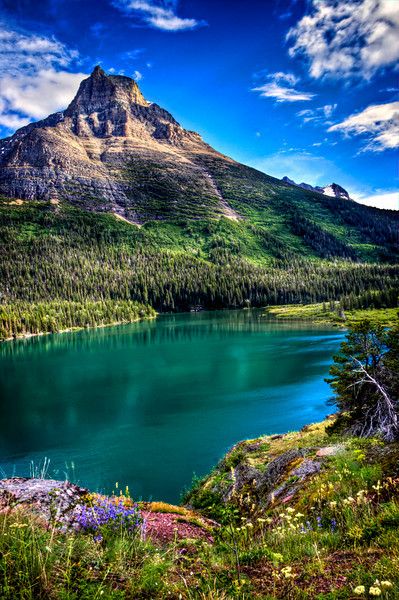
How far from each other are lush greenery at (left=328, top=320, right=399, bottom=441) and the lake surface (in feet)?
50.9

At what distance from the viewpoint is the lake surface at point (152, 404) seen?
116 ft

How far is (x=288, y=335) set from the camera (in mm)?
119188

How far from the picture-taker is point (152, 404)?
56.2 meters

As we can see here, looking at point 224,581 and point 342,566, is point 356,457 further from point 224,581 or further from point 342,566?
point 224,581

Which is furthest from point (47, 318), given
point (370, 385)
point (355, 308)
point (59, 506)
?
point (59, 506)

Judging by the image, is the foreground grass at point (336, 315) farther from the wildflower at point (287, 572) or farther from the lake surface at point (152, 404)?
the wildflower at point (287, 572)

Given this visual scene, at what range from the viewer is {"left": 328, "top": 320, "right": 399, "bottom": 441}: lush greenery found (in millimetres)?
16375

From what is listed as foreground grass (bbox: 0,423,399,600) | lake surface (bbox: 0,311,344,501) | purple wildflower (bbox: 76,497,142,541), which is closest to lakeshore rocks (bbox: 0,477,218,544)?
purple wildflower (bbox: 76,497,142,541)

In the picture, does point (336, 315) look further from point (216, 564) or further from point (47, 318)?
point (216, 564)

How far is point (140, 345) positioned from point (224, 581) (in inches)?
4521

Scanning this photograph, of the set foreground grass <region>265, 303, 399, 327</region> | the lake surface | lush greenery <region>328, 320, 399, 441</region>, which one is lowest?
the lake surface

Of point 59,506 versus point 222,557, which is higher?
point 59,506

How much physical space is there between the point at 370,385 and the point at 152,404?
42360 millimetres

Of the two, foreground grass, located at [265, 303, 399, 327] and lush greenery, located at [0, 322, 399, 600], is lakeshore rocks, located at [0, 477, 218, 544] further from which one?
foreground grass, located at [265, 303, 399, 327]
